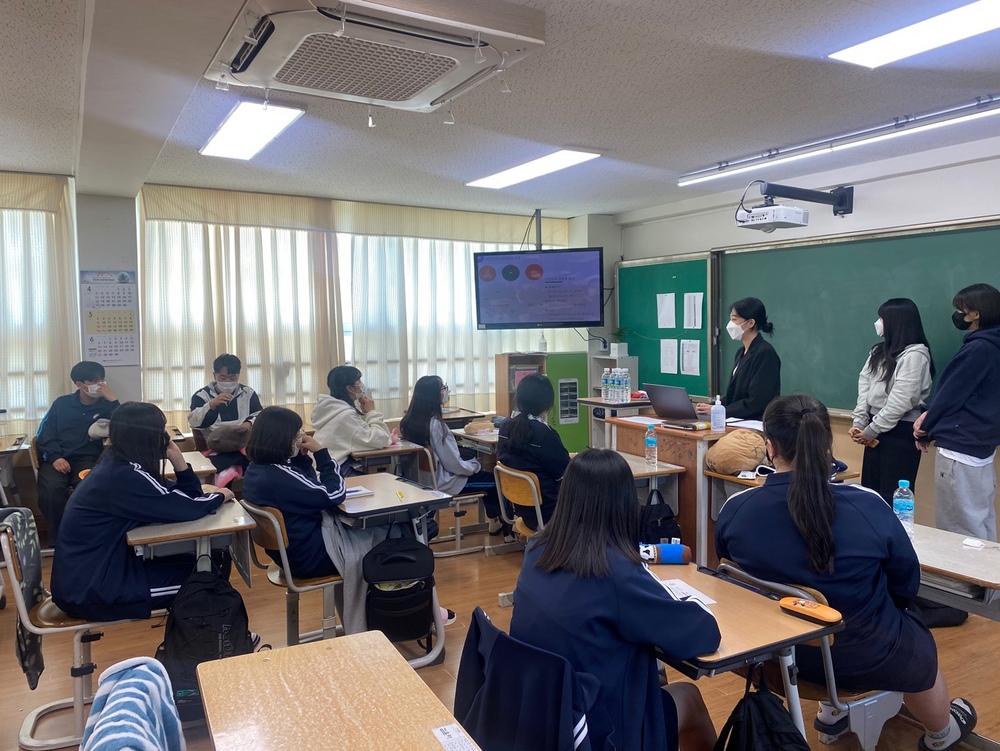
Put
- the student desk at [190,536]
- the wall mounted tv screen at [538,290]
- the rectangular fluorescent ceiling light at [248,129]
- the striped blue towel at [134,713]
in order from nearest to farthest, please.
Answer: the striped blue towel at [134,713]
the student desk at [190,536]
the rectangular fluorescent ceiling light at [248,129]
the wall mounted tv screen at [538,290]

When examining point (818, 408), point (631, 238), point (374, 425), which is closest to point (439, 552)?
point (374, 425)

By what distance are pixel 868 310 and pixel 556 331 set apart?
11.5 ft

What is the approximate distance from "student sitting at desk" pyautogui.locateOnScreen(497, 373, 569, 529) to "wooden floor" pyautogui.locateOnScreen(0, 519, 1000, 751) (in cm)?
62

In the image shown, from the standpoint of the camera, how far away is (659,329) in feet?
22.9

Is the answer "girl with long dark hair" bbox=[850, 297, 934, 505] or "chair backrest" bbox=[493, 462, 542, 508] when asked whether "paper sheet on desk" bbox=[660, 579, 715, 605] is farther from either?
"girl with long dark hair" bbox=[850, 297, 934, 505]

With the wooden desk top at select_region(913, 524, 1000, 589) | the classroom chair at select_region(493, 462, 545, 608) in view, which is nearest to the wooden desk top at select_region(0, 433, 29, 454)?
the classroom chair at select_region(493, 462, 545, 608)

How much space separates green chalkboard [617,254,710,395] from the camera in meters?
6.50

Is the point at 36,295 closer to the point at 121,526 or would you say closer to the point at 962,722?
the point at 121,526

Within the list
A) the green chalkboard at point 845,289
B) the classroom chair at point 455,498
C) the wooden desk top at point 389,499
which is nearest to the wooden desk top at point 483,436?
the classroom chair at point 455,498

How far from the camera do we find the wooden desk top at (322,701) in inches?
49.5

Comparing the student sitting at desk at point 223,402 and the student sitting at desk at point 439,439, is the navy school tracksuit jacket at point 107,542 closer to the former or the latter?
the student sitting at desk at point 439,439

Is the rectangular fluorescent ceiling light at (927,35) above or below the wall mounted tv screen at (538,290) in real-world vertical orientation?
above

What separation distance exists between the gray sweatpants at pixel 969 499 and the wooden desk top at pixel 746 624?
2227mm

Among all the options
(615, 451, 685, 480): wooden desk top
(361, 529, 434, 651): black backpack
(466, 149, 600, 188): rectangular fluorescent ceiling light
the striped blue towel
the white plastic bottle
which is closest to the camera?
the striped blue towel
